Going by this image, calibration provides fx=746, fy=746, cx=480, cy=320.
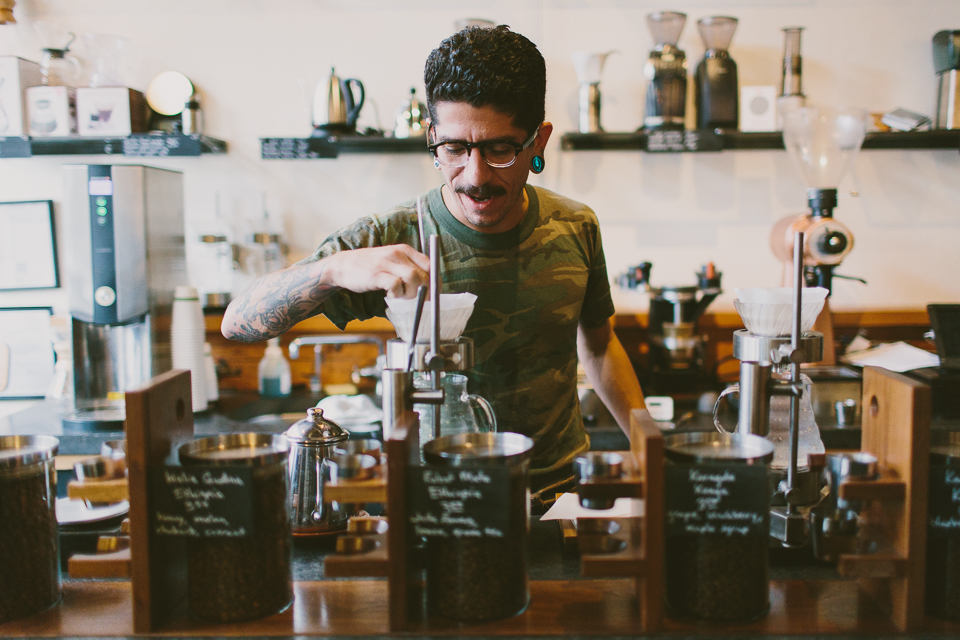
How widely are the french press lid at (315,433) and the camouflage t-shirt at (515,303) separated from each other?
525 millimetres

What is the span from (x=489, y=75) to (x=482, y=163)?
0.54ft

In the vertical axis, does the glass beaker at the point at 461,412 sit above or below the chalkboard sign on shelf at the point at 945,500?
above

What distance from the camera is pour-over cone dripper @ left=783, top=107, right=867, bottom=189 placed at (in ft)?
10.0

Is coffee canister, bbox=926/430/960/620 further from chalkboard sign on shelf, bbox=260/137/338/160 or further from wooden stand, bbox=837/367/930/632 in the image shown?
chalkboard sign on shelf, bbox=260/137/338/160

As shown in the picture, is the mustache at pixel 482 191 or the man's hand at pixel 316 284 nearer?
the man's hand at pixel 316 284

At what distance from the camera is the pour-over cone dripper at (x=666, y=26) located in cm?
297

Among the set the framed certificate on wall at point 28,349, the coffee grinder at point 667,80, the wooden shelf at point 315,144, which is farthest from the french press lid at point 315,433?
the framed certificate on wall at point 28,349

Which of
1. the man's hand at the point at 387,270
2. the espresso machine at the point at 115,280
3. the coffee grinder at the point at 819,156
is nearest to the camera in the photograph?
the man's hand at the point at 387,270

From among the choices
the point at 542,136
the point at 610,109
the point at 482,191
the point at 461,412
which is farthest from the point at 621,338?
the point at 461,412

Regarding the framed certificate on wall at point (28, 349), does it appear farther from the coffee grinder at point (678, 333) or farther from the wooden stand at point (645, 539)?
the wooden stand at point (645, 539)

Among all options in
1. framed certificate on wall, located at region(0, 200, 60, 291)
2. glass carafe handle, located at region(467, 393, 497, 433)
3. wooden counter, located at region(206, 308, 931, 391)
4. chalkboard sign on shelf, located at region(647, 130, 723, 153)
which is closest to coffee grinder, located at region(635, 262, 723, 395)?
wooden counter, located at region(206, 308, 931, 391)

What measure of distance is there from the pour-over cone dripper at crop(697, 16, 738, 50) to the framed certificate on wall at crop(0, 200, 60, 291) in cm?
290

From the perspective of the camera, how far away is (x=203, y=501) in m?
0.92

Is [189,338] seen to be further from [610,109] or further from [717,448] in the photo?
[717,448]
